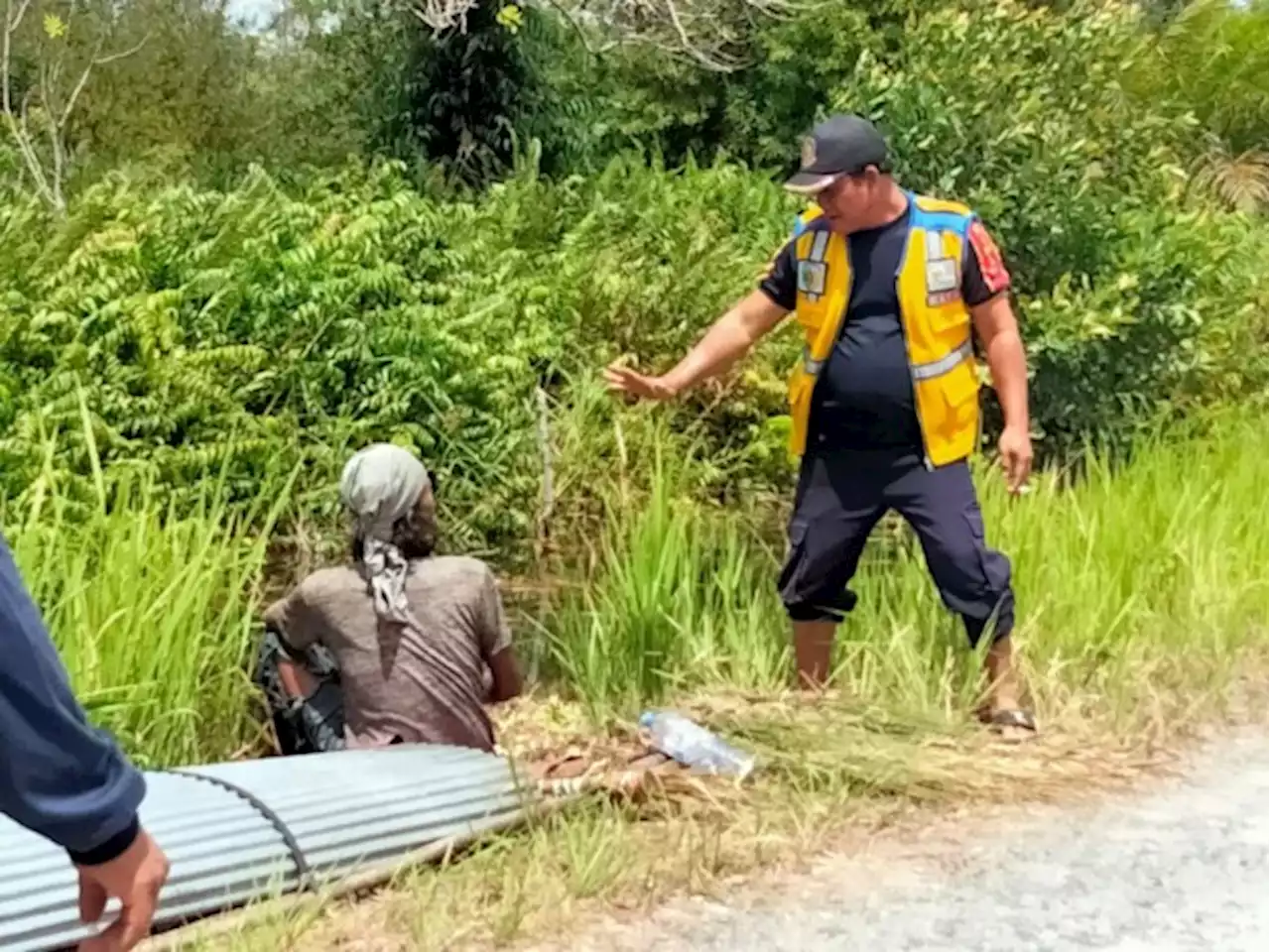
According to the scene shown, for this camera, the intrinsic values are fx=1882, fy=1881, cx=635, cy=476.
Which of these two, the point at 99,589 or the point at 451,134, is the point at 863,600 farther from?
the point at 451,134

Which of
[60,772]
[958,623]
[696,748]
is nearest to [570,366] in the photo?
[958,623]

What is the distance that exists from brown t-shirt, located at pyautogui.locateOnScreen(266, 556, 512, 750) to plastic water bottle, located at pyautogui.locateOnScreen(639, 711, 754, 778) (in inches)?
19.7

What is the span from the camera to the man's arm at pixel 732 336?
5.70m

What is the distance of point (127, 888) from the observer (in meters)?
2.14

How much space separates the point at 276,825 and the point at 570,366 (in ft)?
20.8

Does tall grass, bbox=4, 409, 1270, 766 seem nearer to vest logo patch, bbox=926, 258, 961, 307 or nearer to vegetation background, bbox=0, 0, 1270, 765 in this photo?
vegetation background, bbox=0, 0, 1270, 765

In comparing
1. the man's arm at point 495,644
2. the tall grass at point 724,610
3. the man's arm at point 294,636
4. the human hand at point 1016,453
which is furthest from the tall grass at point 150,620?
the human hand at point 1016,453

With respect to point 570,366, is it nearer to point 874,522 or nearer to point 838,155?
point 874,522

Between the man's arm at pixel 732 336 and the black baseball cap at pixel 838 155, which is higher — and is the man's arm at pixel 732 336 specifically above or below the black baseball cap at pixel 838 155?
below

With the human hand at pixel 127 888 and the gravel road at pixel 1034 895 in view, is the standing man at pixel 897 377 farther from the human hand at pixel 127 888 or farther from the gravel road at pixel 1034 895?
the human hand at pixel 127 888

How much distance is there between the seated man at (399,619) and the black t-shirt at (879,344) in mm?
1214

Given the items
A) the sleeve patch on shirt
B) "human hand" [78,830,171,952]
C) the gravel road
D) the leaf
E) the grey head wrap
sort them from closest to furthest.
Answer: "human hand" [78,830,171,952] → the gravel road → the grey head wrap → the sleeve patch on shirt → the leaf

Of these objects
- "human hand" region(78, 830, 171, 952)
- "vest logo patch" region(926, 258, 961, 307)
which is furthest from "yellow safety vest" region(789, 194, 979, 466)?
"human hand" region(78, 830, 171, 952)

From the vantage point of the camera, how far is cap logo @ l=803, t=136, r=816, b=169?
210 inches
